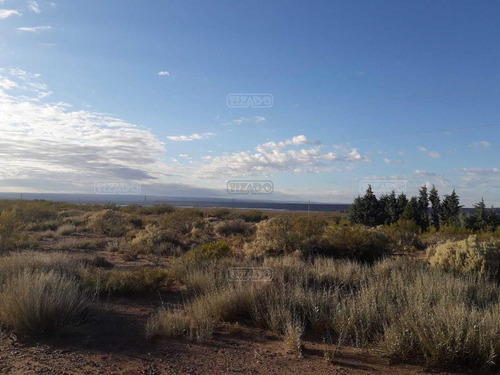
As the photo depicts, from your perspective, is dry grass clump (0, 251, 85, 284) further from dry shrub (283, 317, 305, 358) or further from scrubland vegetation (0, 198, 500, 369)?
dry shrub (283, 317, 305, 358)

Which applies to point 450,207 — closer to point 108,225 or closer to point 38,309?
point 108,225

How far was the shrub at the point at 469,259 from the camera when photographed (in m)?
12.2

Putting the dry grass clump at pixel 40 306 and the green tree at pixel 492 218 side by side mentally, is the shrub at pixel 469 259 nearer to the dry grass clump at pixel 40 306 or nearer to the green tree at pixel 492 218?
the dry grass clump at pixel 40 306

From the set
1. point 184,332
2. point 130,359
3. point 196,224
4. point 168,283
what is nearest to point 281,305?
point 184,332

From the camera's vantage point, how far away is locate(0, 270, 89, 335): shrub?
739cm

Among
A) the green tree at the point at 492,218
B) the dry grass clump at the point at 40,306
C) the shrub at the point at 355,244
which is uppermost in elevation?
the green tree at the point at 492,218

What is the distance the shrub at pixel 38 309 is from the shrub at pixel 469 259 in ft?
34.4

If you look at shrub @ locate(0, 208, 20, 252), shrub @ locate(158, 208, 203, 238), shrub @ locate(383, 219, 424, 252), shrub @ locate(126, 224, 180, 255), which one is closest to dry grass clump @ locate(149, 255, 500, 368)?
shrub @ locate(126, 224, 180, 255)

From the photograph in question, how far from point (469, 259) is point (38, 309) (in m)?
11.6

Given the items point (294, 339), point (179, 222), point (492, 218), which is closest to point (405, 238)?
point (179, 222)

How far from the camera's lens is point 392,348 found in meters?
6.56

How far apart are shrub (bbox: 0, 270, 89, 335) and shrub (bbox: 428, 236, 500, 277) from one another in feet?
34.4

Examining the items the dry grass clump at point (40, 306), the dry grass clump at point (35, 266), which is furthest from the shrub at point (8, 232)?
the dry grass clump at point (40, 306)

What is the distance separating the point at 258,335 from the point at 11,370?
13.4 feet
